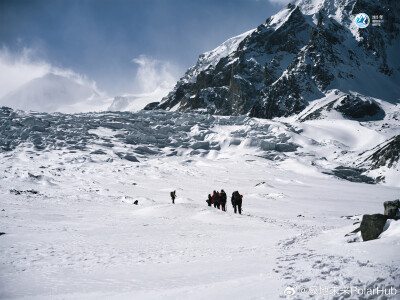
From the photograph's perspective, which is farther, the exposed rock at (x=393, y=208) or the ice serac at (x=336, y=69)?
the ice serac at (x=336, y=69)

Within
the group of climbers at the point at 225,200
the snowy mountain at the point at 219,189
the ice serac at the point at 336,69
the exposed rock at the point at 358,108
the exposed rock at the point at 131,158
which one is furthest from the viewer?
the ice serac at the point at 336,69

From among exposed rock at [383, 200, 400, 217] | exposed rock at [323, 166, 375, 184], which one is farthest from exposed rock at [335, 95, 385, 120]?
exposed rock at [383, 200, 400, 217]

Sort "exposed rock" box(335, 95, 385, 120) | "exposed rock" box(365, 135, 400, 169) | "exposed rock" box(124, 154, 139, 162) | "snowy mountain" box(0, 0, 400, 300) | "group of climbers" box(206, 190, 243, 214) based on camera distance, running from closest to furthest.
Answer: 1. "snowy mountain" box(0, 0, 400, 300)
2. "group of climbers" box(206, 190, 243, 214)
3. "exposed rock" box(365, 135, 400, 169)
4. "exposed rock" box(124, 154, 139, 162)
5. "exposed rock" box(335, 95, 385, 120)

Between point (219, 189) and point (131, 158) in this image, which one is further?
point (131, 158)

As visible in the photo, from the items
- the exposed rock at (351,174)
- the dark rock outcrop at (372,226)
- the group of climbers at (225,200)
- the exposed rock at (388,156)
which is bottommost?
the dark rock outcrop at (372,226)

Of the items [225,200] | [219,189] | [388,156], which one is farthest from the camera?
[388,156]

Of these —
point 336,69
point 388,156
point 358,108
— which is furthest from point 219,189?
point 336,69

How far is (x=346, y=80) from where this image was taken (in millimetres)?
146000

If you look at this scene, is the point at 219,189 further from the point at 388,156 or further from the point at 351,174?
the point at 388,156

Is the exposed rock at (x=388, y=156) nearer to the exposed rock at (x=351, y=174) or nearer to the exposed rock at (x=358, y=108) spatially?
the exposed rock at (x=351, y=174)

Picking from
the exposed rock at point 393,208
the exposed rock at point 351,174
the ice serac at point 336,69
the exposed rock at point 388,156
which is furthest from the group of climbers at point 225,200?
the ice serac at point 336,69

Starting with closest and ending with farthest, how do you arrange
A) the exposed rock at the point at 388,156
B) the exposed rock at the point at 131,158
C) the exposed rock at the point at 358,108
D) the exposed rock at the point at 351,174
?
the exposed rock at the point at 388,156, the exposed rock at the point at 351,174, the exposed rock at the point at 131,158, the exposed rock at the point at 358,108

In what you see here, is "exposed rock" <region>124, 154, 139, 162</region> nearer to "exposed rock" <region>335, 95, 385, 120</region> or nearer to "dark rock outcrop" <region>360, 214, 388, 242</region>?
"dark rock outcrop" <region>360, 214, 388, 242</region>

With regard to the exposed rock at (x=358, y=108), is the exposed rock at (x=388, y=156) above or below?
below
